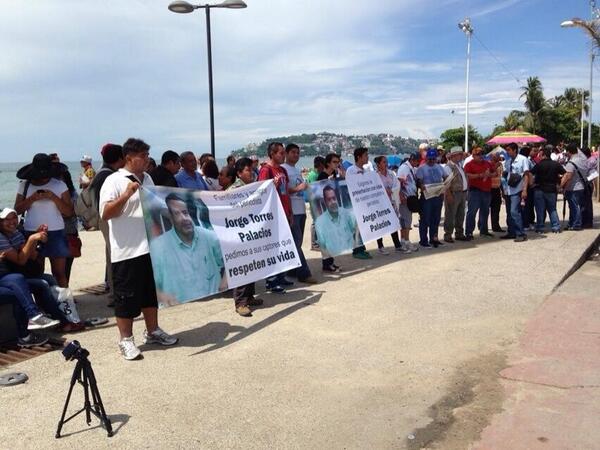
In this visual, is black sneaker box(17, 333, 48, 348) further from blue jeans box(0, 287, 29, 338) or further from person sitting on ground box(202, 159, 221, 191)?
person sitting on ground box(202, 159, 221, 191)

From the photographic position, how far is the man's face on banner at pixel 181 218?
18.0ft

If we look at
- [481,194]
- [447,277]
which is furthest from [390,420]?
[481,194]

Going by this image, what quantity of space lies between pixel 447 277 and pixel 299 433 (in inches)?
185

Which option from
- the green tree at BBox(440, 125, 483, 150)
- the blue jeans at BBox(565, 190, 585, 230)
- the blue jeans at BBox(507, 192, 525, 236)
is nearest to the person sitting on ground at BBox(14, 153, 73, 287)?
the blue jeans at BBox(507, 192, 525, 236)

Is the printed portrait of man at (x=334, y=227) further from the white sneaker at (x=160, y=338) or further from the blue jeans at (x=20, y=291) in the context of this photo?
the blue jeans at (x=20, y=291)

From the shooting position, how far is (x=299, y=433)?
3.62 m

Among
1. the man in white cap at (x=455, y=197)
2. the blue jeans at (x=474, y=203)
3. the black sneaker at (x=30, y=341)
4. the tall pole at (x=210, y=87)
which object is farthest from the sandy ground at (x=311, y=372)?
the tall pole at (x=210, y=87)

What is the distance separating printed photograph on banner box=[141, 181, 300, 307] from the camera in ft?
17.3

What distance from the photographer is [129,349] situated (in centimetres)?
498

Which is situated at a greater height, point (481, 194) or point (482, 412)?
point (481, 194)

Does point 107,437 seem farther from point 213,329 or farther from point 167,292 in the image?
point 213,329

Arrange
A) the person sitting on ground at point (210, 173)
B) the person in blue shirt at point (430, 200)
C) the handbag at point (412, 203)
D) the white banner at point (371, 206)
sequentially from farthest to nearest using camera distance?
the person in blue shirt at point (430, 200) → the handbag at point (412, 203) → the white banner at point (371, 206) → the person sitting on ground at point (210, 173)

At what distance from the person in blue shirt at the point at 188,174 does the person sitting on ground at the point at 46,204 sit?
141 cm

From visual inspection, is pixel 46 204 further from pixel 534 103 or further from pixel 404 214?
pixel 534 103
